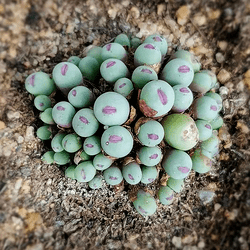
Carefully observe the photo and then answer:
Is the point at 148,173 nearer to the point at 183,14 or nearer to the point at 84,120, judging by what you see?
the point at 84,120

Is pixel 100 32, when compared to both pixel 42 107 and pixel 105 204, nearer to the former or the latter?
pixel 42 107

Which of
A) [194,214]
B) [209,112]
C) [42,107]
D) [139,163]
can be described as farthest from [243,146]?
[42,107]

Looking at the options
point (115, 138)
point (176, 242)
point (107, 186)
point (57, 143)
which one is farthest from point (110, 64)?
point (176, 242)

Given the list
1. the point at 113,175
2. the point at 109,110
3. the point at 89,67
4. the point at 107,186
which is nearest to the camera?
the point at 109,110

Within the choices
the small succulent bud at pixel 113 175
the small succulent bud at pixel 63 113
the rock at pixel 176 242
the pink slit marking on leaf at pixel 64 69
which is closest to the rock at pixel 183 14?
the pink slit marking on leaf at pixel 64 69

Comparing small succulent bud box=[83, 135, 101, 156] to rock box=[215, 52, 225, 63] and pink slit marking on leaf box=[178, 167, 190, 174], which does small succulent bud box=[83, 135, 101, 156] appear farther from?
rock box=[215, 52, 225, 63]

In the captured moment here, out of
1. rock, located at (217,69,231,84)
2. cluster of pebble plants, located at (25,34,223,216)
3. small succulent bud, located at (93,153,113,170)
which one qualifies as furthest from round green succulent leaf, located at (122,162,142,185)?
rock, located at (217,69,231,84)
